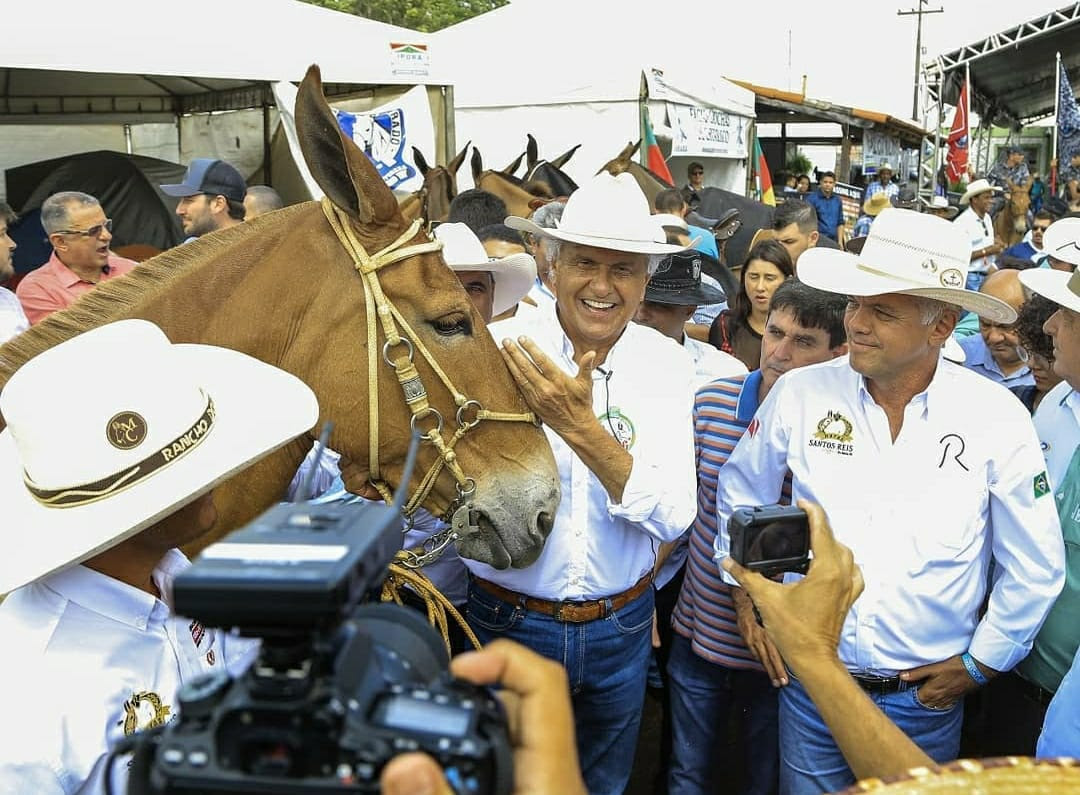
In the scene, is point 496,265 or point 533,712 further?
point 496,265

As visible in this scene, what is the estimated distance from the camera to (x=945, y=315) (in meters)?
2.62

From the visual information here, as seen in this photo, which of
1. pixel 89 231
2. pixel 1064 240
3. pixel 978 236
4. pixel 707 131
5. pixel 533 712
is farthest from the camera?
pixel 707 131

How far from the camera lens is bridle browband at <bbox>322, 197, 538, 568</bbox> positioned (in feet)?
6.97

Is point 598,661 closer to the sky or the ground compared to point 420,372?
closer to the ground

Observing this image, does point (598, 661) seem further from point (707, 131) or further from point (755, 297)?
point (707, 131)

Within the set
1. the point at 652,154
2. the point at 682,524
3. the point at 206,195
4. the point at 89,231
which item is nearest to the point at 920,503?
the point at 682,524

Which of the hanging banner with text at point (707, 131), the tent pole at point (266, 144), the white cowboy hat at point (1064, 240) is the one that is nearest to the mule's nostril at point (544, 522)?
the white cowboy hat at point (1064, 240)

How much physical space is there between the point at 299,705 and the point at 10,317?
510 cm

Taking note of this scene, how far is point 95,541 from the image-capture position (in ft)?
4.52

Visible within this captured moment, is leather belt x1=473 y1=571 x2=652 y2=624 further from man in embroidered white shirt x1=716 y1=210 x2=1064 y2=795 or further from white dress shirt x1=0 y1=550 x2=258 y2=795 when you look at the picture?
white dress shirt x1=0 y1=550 x2=258 y2=795

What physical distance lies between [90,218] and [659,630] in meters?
4.64

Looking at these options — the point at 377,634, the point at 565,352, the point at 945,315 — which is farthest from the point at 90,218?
the point at 377,634

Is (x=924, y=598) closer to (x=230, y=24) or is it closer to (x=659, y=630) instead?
(x=659, y=630)

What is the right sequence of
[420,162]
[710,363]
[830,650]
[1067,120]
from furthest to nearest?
[1067,120] < [420,162] < [710,363] < [830,650]
